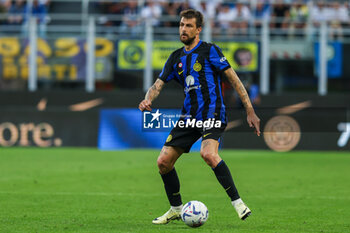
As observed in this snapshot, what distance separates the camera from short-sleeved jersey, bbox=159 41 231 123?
7457 mm

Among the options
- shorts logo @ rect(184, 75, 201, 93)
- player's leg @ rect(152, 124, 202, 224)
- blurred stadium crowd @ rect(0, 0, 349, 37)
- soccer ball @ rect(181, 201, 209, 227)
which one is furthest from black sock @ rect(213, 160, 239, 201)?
blurred stadium crowd @ rect(0, 0, 349, 37)

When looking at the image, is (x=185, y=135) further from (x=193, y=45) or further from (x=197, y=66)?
(x=193, y=45)

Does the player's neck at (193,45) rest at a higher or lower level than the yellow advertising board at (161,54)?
higher

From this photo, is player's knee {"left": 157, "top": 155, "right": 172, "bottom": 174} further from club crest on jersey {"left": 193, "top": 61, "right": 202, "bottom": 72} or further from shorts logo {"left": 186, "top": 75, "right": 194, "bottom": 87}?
club crest on jersey {"left": 193, "top": 61, "right": 202, "bottom": 72}

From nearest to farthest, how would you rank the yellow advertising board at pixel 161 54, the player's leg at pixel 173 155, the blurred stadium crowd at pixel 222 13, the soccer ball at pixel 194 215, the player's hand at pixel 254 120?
the soccer ball at pixel 194 215 < the player's hand at pixel 254 120 < the player's leg at pixel 173 155 < the yellow advertising board at pixel 161 54 < the blurred stadium crowd at pixel 222 13

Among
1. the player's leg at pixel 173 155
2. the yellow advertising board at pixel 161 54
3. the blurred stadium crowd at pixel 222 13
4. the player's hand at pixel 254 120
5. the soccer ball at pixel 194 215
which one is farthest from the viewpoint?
the blurred stadium crowd at pixel 222 13

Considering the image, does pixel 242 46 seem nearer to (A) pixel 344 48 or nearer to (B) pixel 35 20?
(A) pixel 344 48

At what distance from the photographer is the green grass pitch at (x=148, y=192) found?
24.7ft

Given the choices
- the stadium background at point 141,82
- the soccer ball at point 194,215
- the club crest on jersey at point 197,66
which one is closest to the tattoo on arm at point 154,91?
the club crest on jersey at point 197,66

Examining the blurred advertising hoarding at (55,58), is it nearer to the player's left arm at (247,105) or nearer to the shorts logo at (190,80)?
the shorts logo at (190,80)

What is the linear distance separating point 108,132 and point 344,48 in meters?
7.67

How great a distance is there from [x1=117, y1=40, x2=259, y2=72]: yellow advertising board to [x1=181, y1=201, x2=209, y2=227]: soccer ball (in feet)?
45.5

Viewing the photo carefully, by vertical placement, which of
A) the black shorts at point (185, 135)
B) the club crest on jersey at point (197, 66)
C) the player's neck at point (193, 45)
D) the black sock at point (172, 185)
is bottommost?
the black sock at point (172, 185)

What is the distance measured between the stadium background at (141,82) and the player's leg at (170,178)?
521 cm
